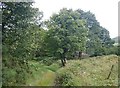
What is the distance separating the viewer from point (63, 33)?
23.0 meters

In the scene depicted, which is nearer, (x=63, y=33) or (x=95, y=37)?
(x=63, y=33)

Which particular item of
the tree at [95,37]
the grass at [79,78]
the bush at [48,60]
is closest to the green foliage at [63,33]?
the bush at [48,60]

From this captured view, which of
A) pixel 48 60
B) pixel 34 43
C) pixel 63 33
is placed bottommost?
pixel 48 60

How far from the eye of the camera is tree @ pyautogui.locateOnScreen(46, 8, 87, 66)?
22.8m

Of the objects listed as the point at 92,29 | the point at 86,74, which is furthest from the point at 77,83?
the point at 92,29

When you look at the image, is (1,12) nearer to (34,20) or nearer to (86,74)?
(34,20)

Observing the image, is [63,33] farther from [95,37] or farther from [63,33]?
[95,37]

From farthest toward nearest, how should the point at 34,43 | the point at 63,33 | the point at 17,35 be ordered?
the point at 63,33, the point at 34,43, the point at 17,35

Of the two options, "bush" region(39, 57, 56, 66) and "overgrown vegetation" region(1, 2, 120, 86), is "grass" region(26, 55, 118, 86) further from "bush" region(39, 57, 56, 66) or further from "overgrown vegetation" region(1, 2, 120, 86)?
"bush" region(39, 57, 56, 66)

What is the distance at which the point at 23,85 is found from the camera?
1398cm

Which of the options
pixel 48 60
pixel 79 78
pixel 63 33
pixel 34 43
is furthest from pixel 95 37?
pixel 34 43

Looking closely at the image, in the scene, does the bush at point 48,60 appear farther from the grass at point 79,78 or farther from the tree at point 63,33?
the grass at point 79,78

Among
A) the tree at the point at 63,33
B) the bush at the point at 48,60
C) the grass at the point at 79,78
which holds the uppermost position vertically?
the tree at the point at 63,33

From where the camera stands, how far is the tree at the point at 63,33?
22.8m
